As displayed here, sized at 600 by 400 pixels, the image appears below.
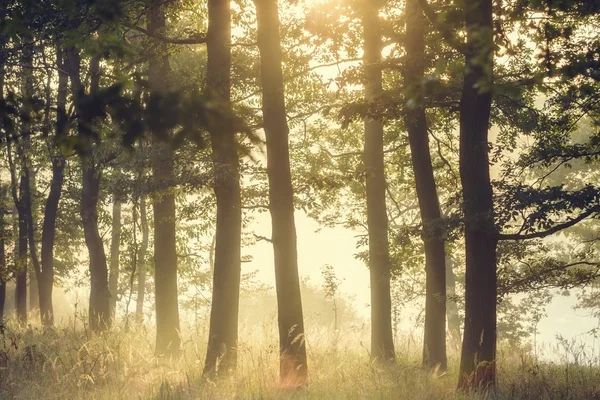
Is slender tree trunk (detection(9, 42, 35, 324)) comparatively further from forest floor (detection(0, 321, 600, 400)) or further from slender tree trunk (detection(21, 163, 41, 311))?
forest floor (detection(0, 321, 600, 400))

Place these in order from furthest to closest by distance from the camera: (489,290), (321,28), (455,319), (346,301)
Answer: (346,301) → (455,319) → (321,28) → (489,290)

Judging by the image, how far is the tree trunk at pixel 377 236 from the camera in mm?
15289

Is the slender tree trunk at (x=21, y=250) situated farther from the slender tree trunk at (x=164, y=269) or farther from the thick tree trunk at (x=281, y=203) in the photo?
the thick tree trunk at (x=281, y=203)

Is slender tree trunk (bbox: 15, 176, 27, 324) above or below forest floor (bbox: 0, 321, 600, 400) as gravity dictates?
above

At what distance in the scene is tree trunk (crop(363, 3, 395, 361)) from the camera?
50.2 feet

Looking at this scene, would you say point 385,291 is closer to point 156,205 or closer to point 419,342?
point 419,342

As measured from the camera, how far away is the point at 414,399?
346 inches

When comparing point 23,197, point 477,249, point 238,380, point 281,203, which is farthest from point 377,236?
point 23,197

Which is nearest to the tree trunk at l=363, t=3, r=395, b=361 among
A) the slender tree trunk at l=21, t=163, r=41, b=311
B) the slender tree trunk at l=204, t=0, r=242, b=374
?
the slender tree trunk at l=204, t=0, r=242, b=374

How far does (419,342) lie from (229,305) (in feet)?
23.4

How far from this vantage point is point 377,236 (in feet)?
52.7

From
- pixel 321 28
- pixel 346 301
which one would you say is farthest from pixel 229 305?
pixel 346 301

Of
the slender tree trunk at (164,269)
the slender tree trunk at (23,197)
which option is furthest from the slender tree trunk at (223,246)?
the slender tree trunk at (23,197)

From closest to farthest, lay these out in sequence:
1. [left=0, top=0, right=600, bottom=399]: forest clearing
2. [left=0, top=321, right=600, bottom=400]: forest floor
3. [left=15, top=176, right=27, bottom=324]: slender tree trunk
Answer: [left=0, top=321, right=600, bottom=400]: forest floor, [left=0, top=0, right=600, bottom=399]: forest clearing, [left=15, top=176, right=27, bottom=324]: slender tree trunk
